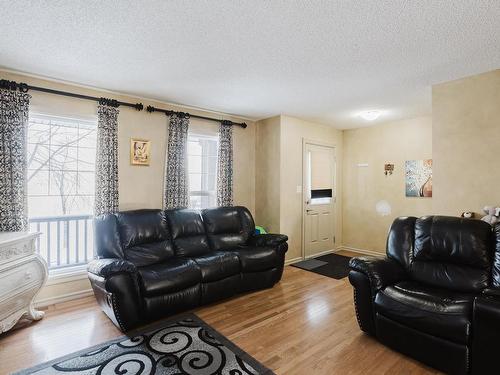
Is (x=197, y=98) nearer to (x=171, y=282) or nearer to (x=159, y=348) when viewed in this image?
(x=171, y=282)

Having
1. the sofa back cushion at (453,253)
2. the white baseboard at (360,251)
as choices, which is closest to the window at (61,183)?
the sofa back cushion at (453,253)

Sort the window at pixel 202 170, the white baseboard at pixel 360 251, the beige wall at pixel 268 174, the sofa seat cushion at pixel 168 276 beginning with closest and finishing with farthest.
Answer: the sofa seat cushion at pixel 168 276, the window at pixel 202 170, the beige wall at pixel 268 174, the white baseboard at pixel 360 251

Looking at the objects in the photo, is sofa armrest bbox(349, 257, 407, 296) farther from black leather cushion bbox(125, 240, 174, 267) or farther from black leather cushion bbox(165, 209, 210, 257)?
black leather cushion bbox(125, 240, 174, 267)

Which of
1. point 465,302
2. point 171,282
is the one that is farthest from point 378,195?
point 171,282

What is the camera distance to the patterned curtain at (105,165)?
137 inches

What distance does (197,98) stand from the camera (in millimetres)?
3955

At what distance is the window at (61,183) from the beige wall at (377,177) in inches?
190

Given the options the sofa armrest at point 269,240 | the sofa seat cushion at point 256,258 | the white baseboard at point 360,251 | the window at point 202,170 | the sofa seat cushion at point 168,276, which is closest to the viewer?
the sofa seat cushion at point 168,276

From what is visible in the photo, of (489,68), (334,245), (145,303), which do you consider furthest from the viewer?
(334,245)

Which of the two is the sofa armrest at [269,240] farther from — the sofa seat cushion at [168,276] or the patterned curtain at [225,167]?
the sofa seat cushion at [168,276]

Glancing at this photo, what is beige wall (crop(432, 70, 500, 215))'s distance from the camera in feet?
9.53

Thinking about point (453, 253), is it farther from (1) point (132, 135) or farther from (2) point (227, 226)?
(1) point (132, 135)

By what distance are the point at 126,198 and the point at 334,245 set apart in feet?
13.9

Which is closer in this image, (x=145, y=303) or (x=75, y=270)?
(x=145, y=303)
